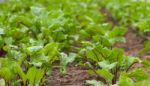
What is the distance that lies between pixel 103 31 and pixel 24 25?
882 millimetres

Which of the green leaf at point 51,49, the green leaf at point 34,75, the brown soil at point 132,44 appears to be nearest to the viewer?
the green leaf at point 34,75

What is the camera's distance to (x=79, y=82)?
137 inches

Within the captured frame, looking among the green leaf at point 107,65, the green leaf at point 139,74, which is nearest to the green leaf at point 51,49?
the green leaf at point 107,65

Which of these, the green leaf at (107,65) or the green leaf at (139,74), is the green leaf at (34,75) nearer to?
the green leaf at (107,65)

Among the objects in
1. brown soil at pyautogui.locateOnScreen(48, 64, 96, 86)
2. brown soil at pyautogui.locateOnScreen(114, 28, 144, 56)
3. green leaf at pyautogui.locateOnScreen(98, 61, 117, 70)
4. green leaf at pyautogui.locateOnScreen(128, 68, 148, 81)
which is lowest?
brown soil at pyautogui.locateOnScreen(114, 28, 144, 56)

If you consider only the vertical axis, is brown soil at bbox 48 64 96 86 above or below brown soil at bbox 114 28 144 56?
above

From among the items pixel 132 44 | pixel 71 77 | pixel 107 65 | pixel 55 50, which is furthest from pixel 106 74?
pixel 132 44

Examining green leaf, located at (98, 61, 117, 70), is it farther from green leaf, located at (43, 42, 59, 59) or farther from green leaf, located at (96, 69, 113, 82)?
green leaf, located at (43, 42, 59, 59)

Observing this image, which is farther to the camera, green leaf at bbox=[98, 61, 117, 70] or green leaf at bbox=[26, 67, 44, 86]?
green leaf at bbox=[98, 61, 117, 70]

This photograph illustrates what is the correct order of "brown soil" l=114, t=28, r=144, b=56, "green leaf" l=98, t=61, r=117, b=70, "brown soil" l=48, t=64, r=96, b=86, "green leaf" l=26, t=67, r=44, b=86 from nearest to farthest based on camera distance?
1. "green leaf" l=26, t=67, r=44, b=86
2. "green leaf" l=98, t=61, r=117, b=70
3. "brown soil" l=48, t=64, r=96, b=86
4. "brown soil" l=114, t=28, r=144, b=56

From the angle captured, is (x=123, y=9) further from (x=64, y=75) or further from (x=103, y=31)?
(x=64, y=75)

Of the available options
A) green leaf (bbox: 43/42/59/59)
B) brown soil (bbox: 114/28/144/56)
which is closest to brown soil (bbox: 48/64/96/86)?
green leaf (bbox: 43/42/59/59)

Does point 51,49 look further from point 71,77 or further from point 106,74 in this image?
point 106,74

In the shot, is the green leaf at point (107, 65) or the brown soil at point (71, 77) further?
the brown soil at point (71, 77)
